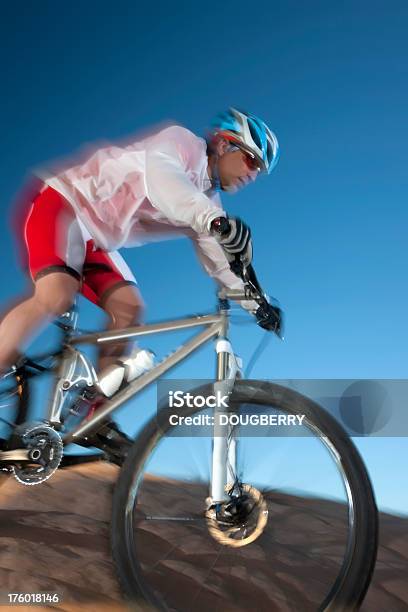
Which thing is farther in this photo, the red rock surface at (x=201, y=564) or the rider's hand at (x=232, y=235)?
the red rock surface at (x=201, y=564)

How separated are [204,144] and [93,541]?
2.02 m

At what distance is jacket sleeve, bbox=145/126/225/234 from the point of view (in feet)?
6.93

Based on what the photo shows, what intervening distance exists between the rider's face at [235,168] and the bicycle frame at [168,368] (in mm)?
677

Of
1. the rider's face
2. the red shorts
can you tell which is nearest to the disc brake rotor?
the red shorts

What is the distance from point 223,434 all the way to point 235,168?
3.91 ft

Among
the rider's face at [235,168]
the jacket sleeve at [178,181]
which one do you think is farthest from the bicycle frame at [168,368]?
the rider's face at [235,168]

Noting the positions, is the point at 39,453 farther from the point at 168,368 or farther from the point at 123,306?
the point at 123,306

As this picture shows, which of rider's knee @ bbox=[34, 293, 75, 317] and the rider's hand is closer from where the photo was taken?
the rider's hand

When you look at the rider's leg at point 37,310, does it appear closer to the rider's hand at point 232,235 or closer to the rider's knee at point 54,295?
the rider's knee at point 54,295

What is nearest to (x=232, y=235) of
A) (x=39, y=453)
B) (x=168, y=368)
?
(x=168, y=368)

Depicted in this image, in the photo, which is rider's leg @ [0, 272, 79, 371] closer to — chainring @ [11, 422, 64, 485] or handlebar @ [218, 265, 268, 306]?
chainring @ [11, 422, 64, 485]

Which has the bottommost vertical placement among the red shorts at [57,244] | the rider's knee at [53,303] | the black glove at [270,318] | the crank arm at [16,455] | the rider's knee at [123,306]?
the crank arm at [16,455]

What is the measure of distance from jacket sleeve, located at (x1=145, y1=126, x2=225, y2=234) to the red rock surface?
3.13ft

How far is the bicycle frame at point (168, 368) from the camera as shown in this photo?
2.11 meters
